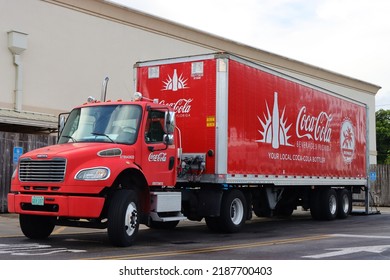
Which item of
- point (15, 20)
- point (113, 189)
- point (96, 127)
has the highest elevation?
point (15, 20)

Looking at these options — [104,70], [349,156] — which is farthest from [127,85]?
[349,156]

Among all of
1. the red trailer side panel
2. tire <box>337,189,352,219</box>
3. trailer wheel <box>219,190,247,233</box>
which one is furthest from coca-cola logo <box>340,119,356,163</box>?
trailer wheel <box>219,190,247,233</box>

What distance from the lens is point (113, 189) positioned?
10.3m

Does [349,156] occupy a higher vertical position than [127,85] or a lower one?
lower

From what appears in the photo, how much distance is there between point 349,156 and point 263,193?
5.90 meters

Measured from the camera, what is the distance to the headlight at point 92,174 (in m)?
9.87

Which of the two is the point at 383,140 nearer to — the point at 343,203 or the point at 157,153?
the point at 343,203

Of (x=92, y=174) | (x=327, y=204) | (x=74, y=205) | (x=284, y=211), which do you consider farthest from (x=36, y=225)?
(x=284, y=211)

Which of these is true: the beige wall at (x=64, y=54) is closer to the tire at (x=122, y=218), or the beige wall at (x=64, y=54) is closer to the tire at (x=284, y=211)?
the tire at (x=284, y=211)

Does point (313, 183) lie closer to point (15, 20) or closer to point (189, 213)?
point (189, 213)

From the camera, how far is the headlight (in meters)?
9.87

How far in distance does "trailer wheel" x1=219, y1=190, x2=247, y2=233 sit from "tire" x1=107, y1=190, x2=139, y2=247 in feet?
10.4

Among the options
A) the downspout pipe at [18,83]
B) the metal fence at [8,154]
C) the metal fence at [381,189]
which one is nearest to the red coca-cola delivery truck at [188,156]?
the metal fence at [8,154]

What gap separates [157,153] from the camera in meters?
11.4
